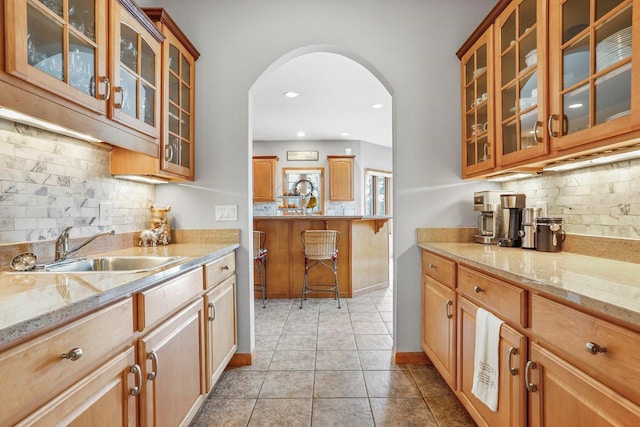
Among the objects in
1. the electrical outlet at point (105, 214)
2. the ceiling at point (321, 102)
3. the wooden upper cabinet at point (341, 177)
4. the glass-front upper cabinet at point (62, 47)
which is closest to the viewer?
the glass-front upper cabinet at point (62, 47)

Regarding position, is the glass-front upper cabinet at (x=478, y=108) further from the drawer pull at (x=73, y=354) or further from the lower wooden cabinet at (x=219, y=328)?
the drawer pull at (x=73, y=354)

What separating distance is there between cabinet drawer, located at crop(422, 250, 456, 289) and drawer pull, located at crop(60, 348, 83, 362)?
1689mm

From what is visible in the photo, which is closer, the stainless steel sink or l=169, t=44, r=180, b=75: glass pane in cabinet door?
the stainless steel sink

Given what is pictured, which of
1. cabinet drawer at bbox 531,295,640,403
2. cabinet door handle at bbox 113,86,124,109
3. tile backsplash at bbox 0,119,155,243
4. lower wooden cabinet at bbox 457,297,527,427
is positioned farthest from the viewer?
cabinet door handle at bbox 113,86,124,109

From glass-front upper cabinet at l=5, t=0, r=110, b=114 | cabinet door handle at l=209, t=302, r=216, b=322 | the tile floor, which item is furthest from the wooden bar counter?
glass-front upper cabinet at l=5, t=0, r=110, b=114

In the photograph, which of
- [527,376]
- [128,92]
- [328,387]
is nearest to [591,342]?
[527,376]

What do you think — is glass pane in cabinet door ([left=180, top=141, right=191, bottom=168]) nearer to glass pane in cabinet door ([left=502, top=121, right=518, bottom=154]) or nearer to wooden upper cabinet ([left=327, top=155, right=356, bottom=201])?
glass pane in cabinet door ([left=502, top=121, right=518, bottom=154])

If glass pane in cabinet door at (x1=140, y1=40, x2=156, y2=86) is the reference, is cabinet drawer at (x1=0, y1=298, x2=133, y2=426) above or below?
below

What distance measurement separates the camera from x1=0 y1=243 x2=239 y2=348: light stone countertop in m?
0.69

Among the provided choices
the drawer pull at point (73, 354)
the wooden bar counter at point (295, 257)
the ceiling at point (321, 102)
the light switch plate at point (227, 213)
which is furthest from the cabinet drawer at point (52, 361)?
the wooden bar counter at point (295, 257)

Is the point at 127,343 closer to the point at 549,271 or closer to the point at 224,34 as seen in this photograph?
the point at 549,271

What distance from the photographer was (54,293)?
90 cm

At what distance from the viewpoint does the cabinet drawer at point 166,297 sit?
3.77 feet

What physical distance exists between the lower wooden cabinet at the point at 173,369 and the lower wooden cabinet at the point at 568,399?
1326mm
